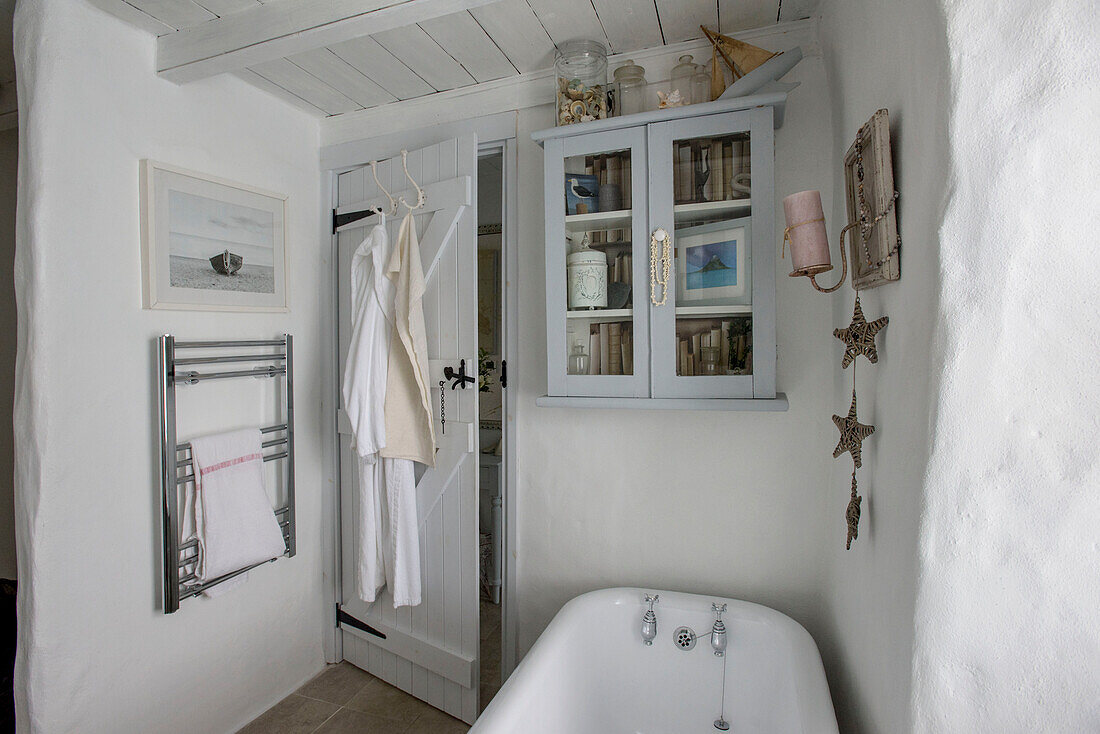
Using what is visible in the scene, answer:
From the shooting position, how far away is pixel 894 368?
1.00m

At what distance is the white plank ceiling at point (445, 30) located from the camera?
1.57 metres

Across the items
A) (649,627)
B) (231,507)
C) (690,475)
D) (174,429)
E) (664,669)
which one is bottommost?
(664,669)

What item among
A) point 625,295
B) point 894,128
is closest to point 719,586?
point 625,295

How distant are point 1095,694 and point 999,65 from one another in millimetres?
833

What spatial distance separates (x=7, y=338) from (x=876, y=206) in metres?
2.99

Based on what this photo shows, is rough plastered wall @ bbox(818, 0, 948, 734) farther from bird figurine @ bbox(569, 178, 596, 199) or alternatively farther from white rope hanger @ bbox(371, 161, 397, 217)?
white rope hanger @ bbox(371, 161, 397, 217)

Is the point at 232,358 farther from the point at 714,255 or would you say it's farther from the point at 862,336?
the point at 862,336

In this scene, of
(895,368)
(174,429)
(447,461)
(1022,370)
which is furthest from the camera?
(447,461)

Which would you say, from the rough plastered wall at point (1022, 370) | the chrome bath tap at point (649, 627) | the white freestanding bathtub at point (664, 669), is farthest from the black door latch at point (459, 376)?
the rough plastered wall at point (1022, 370)

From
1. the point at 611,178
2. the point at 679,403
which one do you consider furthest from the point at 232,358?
the point at 679,403

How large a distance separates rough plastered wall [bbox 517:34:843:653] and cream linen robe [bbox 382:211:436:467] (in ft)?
1.14

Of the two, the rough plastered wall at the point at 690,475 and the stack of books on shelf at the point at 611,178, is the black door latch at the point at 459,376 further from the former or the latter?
the stack of books on shelf at the point at 611,178

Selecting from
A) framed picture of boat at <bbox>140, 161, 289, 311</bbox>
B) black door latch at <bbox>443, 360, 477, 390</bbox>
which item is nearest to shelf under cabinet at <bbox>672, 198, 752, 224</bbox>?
black door latch at <bbox>443, 360, 477, 390</bbox>

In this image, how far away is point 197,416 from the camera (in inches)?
75.4
